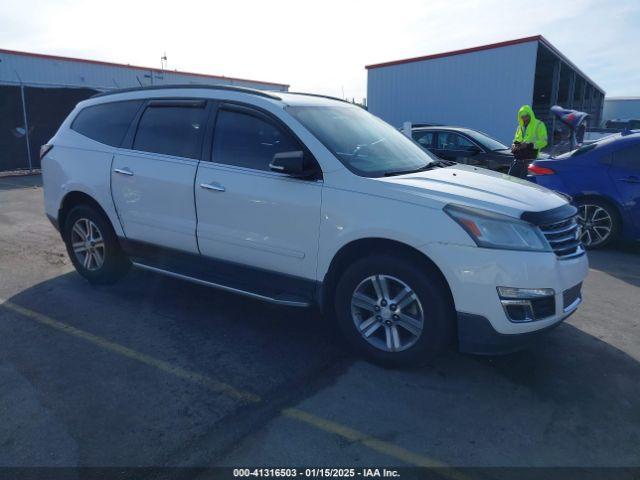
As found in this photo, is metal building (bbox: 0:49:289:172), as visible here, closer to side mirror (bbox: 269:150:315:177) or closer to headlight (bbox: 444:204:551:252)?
side mirror (bbox: 269:150:315:177)

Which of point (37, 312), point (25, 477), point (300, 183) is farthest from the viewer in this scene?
point (37, 312)

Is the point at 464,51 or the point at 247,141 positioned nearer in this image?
the point at 247,141

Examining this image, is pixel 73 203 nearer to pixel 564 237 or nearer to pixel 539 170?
pixel 564 237

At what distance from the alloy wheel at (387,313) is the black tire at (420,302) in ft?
0.07

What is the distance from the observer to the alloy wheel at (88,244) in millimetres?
4895

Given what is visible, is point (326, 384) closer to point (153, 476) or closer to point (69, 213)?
point (153, 476)

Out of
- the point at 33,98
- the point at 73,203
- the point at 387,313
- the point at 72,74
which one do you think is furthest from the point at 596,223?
the point at 72,74

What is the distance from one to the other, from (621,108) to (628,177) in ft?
172

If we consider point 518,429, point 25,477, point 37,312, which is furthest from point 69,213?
point 518,429

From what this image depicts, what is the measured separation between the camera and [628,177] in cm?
633

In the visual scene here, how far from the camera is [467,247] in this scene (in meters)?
2.98

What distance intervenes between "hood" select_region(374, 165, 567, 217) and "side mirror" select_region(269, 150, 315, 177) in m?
0.54

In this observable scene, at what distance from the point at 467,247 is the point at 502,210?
0.36 m

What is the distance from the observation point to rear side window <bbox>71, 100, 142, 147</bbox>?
4676mm
